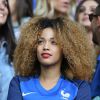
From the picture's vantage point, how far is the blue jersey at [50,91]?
11.8ft

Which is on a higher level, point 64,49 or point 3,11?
point 3,11

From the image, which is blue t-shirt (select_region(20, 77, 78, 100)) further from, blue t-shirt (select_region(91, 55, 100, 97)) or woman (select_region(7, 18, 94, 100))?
blue t-shirt (select_region(91, 55, 100, 97))

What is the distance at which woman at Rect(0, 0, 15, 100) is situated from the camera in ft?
13.9

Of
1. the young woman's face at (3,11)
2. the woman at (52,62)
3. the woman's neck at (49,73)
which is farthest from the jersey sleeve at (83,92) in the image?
the young woman's face at (3,11)

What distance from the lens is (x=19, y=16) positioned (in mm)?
5617

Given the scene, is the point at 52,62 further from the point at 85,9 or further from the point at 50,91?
the point at 85,9

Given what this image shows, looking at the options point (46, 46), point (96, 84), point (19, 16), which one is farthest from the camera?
point (19, 16)

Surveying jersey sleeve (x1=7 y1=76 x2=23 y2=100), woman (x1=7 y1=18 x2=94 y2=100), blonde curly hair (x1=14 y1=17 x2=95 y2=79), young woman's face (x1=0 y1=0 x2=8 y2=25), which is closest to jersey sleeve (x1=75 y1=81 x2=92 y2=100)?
woman (x1=7 y1=18 x2=94 y2=100)

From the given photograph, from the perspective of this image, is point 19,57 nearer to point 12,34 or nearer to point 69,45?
point 69,45

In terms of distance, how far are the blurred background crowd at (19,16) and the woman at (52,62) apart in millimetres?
252

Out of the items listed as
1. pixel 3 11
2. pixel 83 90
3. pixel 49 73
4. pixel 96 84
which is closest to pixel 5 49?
pixel 3 11

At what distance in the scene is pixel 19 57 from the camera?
3.83 meters

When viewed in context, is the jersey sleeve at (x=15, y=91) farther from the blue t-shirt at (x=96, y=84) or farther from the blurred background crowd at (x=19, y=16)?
the blue t-shirt at (x=96, y=84)

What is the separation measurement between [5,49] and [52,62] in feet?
3.15
